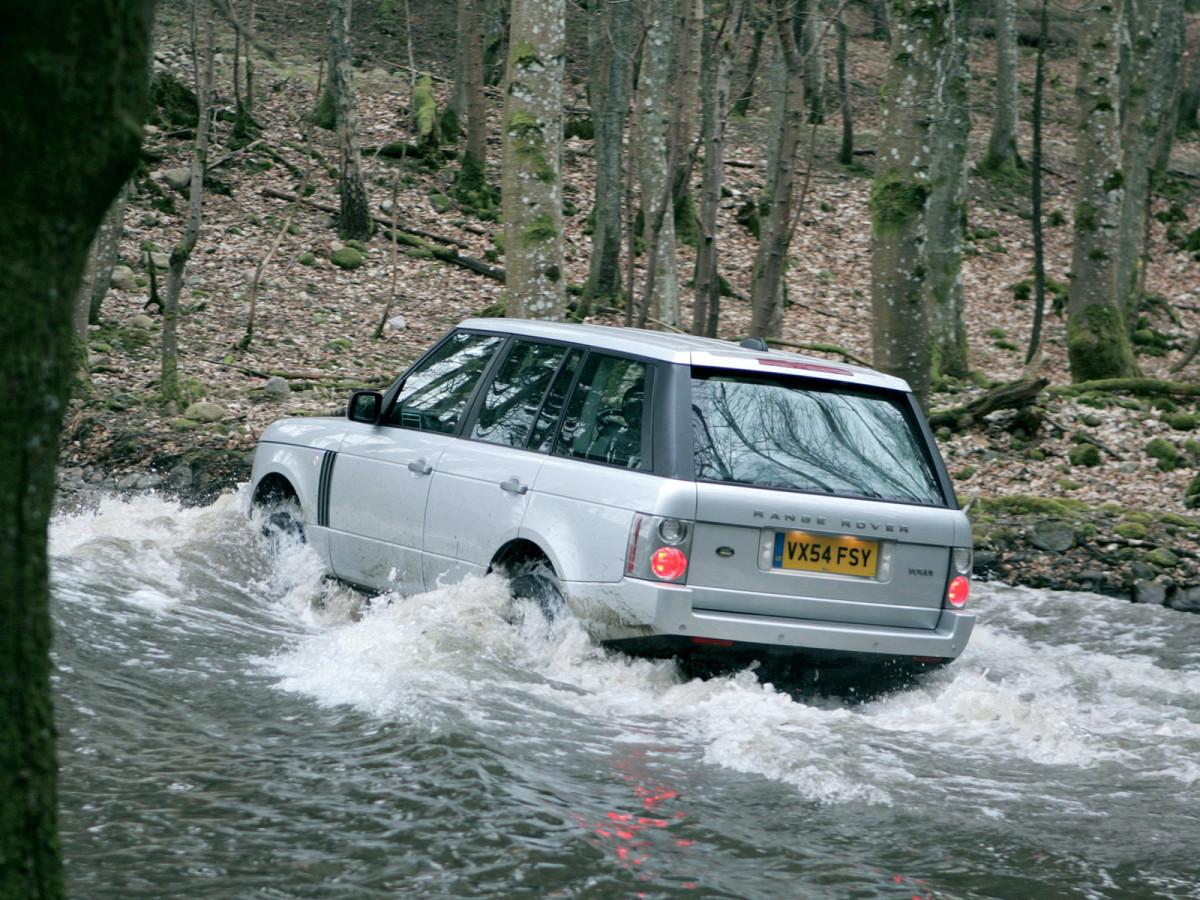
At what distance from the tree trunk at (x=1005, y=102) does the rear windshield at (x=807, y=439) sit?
2200 centimetres

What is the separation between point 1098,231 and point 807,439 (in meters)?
11.0

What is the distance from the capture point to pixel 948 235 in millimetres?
17266

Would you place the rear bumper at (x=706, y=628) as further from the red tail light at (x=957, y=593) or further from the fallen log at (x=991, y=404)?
the fallen log at (x=991, y=404)

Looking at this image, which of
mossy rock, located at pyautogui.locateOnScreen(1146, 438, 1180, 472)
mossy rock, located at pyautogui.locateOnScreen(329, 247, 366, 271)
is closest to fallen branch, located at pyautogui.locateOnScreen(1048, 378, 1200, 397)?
mossy rock, located at pyautogui.locateOnScreen(1146, 438, 1180, 472)

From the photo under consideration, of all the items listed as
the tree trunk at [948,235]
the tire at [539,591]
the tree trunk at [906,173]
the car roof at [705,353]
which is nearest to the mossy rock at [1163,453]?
the tree trunk at [906,173]

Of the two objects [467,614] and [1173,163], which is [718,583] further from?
[1173,163]

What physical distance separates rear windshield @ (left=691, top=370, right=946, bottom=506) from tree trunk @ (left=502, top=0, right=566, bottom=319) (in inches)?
202

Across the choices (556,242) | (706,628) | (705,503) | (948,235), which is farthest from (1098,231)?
(706,628)

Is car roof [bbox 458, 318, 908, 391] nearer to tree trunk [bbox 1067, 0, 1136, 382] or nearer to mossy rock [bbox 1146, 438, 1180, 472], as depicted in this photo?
mossy rock [bbox 1146, 438, 1180, 472]

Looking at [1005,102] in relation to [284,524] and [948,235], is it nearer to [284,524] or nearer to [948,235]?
[948,235]

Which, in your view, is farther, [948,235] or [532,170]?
[948,235]

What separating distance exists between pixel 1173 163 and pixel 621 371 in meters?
30.4

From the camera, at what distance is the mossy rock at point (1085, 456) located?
11812mm

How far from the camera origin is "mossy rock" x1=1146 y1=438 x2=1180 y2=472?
11.7 m
